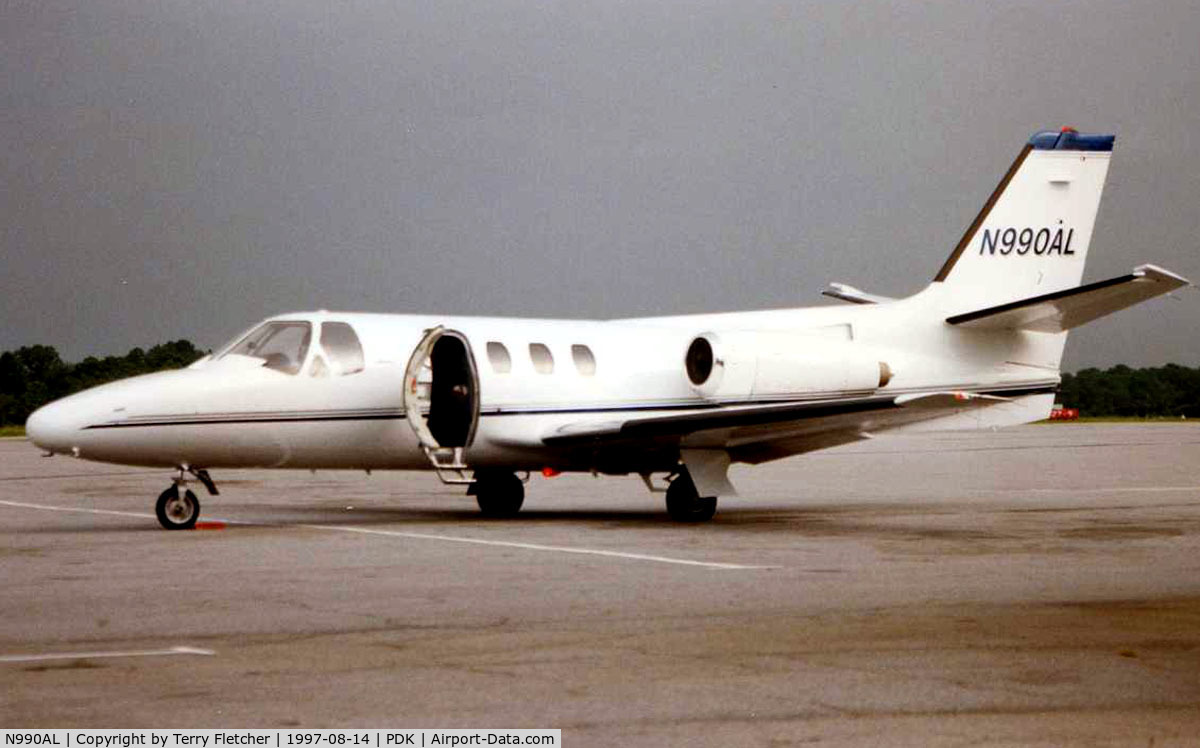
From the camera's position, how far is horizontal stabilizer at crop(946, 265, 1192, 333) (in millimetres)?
18906

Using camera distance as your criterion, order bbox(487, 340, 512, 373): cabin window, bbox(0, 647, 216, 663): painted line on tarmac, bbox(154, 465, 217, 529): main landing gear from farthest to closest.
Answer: bbox(487, 340, 512, 373): cabin window
bbox(154, 465, 217, 529): main landing gear
bbox(0, 647, 216, 663): painted line on tarmac

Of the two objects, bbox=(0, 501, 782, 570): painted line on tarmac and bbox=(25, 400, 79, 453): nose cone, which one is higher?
bbox=(25, 400, 79, 453): nose cone

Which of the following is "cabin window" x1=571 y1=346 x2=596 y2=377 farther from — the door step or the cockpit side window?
the cockpit side window

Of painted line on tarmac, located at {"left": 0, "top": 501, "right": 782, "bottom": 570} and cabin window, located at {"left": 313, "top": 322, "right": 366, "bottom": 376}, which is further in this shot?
cabin window, located at {"left": 313, "top": 322, "right": 366, "bottom": 376}

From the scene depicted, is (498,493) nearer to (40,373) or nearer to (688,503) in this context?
(688,503)

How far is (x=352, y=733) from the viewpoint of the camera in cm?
608

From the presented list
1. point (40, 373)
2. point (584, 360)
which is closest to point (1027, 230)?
point (584, 360)

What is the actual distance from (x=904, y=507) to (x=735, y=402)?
9.88 ft

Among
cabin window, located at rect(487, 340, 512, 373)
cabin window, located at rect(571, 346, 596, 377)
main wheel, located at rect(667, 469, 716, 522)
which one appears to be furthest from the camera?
cabin window, located at rect(571, 346, 596, 377)

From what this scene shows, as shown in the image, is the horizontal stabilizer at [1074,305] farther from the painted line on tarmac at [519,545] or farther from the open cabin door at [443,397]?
the painted line on tarmac at [519,545]

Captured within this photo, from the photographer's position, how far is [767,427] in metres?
18.2

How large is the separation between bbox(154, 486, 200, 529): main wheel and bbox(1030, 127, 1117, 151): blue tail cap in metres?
13.0
